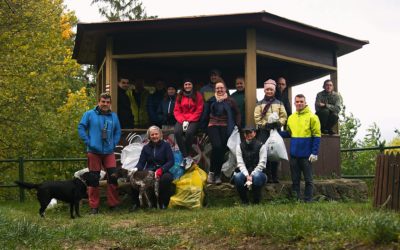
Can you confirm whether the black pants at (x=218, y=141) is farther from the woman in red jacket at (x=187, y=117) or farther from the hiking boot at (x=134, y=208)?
the hiking boot at (x=134, y=208)

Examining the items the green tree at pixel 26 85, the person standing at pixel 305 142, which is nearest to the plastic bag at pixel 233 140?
the person standing at pixel 305 142

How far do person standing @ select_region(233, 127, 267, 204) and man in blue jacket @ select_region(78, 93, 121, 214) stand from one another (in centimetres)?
227

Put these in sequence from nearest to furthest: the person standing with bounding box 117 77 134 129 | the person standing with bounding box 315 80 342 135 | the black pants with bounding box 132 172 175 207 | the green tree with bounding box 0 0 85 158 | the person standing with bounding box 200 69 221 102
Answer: the black pants with bounding box 132 172 175 207 < the person standing with bounding box 200 69 221 102 < the person standing with bounding box 315 80 342 135 < the person standing with bounding box 117 77 134 129 < the green tree with bounding box 0 0 85 158

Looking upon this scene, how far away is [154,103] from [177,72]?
349cm

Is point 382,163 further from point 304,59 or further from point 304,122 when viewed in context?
point 304,59

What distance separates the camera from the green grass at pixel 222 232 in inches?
186

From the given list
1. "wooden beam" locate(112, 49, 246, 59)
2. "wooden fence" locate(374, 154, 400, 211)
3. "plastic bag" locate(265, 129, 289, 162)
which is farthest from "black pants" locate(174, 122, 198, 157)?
"wooden fence" locate(374, 154, 400, 211)

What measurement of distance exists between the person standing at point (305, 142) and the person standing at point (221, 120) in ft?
3.56

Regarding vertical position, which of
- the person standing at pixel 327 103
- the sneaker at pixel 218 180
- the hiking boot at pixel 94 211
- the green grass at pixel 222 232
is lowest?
the hiking boot at pixel 94 211

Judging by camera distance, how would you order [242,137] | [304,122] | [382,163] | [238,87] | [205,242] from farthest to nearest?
[238,87] < [242,137] < [304,122] < [382,163] < [205,242]

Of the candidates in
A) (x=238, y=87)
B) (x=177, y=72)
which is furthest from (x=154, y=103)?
(x=177, y=72)

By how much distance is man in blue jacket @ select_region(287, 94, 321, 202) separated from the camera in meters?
9.41

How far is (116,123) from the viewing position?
9.93m

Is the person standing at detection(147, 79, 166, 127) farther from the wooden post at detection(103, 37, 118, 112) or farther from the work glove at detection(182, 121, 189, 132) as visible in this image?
the work glove at detection(182, 121, 189, 132)
